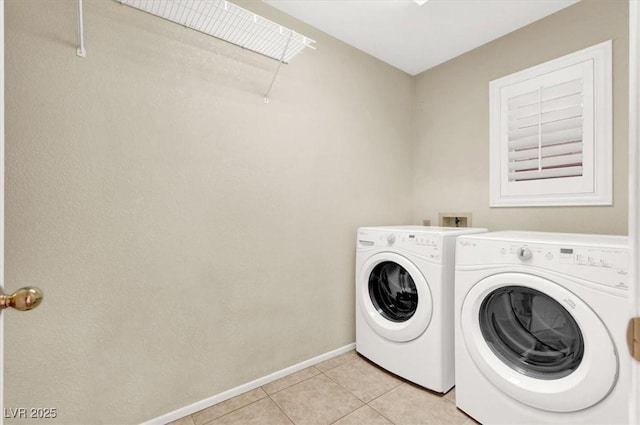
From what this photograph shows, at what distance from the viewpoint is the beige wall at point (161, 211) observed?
120 centimetres

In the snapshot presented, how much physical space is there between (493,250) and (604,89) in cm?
120

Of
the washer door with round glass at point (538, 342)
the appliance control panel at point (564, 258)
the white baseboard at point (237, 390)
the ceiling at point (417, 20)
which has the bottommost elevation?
the white baseboard at point (237, 390)

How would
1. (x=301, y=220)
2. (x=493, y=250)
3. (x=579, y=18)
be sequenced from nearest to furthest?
1. (x=493, y=250)
2. (x=579, y=18)
3. (x=301, y=220)

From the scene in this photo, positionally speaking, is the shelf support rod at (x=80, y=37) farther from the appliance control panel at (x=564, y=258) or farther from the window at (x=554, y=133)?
the window at (x=554, y=133)

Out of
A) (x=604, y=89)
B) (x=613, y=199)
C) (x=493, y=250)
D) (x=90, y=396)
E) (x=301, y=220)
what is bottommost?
(x=90, y=396)

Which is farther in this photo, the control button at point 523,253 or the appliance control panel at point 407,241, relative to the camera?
the appliance control panel at point 407,241

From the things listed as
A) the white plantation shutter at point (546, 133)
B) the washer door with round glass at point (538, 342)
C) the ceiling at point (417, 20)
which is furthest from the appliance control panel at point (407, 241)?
the ceiling at point (417, 20)

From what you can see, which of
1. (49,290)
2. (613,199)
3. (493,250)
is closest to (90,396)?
(49,290)

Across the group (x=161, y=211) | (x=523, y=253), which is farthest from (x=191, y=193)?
(x=523, y=253)

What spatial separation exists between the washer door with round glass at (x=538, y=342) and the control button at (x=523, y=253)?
74 millimetres

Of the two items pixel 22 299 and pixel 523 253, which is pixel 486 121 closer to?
pixel 523 253

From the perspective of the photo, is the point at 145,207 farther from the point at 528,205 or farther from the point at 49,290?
the point at 528,205

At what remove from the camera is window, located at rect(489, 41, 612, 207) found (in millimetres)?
1687

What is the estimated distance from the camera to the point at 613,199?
1.65m
